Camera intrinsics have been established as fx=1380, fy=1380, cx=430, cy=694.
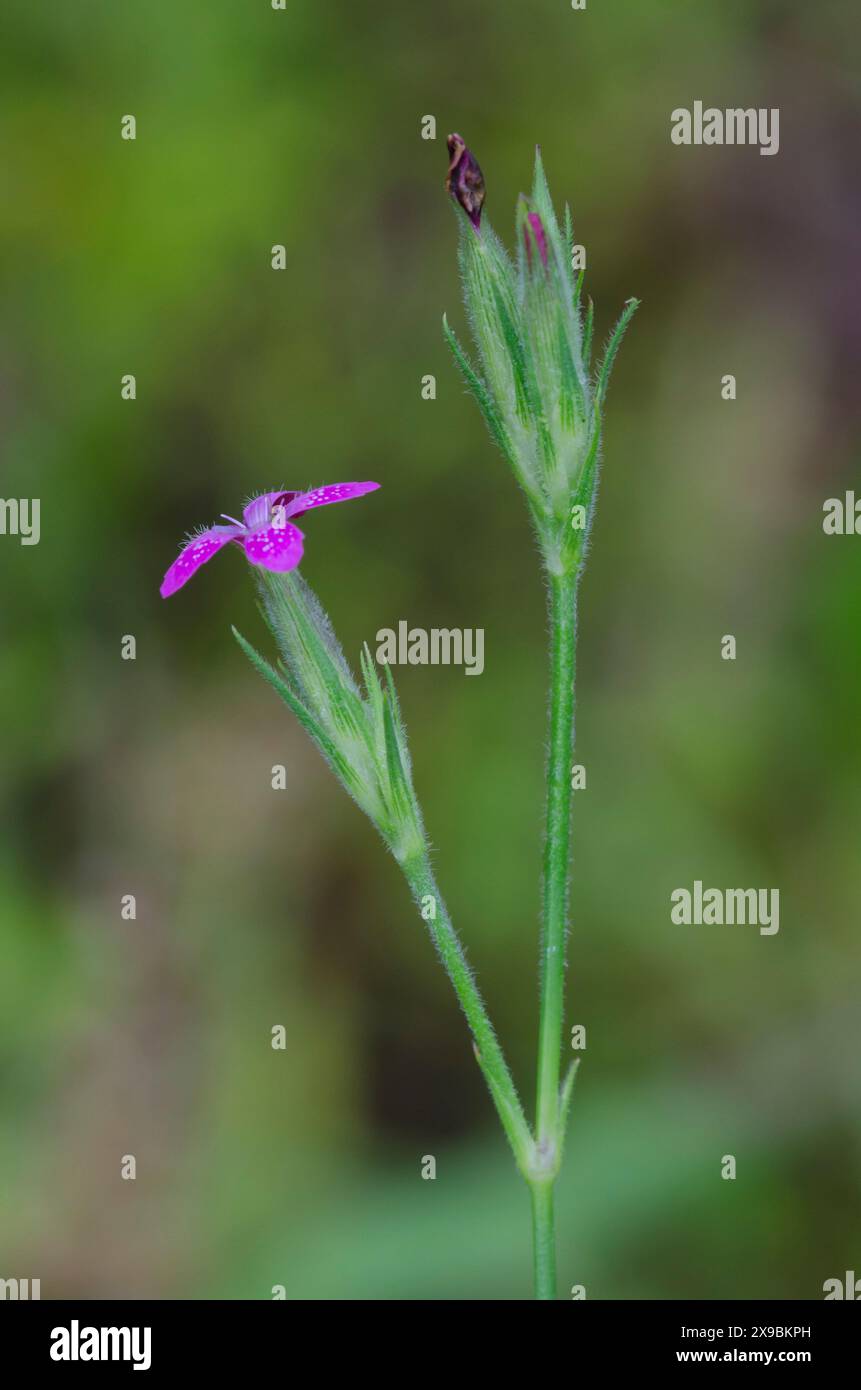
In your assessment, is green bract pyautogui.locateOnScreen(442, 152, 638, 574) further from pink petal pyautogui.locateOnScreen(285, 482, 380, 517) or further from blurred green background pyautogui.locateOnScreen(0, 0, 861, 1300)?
blurred green background pyautogui.locateOnScreen(0, 0, 861, 1300)

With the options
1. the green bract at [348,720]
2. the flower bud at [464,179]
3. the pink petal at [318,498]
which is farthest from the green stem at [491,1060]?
the flower bud at [464,179]

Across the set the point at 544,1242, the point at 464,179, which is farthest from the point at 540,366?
the point at 544,1242

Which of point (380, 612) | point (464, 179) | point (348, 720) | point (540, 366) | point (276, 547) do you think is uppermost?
point (380, 612)

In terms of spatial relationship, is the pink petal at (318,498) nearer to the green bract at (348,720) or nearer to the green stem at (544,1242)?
the green bract at (348,720)

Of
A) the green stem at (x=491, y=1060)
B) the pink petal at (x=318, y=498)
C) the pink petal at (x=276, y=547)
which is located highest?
the pink petal at (x=318, y=498)

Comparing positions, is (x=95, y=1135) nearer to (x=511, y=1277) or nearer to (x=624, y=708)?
(x=511, y=1277)

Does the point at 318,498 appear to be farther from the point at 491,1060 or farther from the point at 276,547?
the point at 491,1060
